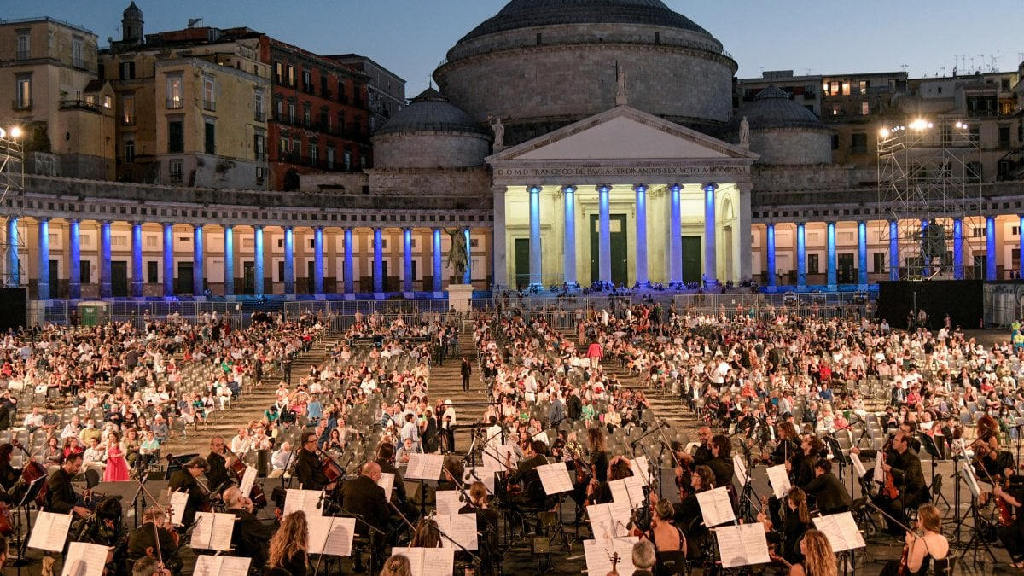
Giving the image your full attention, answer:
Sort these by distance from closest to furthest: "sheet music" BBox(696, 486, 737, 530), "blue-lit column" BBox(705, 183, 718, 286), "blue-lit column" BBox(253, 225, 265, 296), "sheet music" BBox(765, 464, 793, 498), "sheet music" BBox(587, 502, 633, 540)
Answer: "sheet music" BBox(587, 502, 633, 540)
"sheet music" BBox(696, 486, 737, 530)
"sheet music" BBox(765, 464, 793, 498)
"blue-lit column" BBox(705, 183, 718, 286)
"blue-lit column" BBox(253, 225, 265, 296)

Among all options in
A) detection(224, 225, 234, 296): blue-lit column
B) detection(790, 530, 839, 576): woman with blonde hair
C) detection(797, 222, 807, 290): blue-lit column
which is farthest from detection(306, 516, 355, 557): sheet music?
detection(797, 222, 807, 290): blue-lit column

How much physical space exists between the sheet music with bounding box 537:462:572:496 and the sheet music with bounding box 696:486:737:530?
2.51 meters

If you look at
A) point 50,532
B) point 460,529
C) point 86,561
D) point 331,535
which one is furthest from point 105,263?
point 460,529

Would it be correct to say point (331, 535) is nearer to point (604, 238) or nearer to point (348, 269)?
point (604, 238)

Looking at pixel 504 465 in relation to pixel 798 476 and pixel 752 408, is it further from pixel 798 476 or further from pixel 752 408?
pixel 752 408

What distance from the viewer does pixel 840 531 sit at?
45.0ft

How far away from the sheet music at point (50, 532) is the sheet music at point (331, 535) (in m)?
3.26

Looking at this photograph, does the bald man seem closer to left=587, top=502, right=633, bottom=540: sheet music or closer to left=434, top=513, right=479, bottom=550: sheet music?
left=434, top=513, right=479, bottom=550: sheet music

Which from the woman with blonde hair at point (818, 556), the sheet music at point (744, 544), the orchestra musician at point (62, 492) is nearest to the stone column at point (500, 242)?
the orchestra musician at point (62, 492)

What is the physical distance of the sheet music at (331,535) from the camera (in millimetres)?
13859

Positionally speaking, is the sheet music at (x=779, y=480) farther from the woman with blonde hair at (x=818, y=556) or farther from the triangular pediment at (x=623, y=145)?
the triangular pediment at (x=623, y=145)

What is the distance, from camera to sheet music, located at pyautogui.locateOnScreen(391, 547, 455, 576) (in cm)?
1220

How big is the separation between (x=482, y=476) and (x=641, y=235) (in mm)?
53004

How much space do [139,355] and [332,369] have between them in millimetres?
7927
